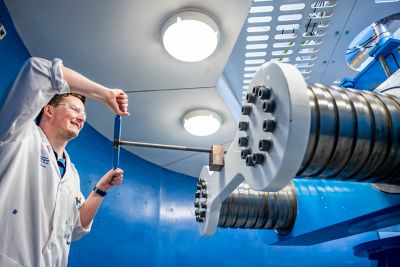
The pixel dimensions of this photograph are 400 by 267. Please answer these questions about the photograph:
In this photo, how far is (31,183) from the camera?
80 cm

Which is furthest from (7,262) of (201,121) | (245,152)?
(201,121)

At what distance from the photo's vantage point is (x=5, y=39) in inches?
37.3

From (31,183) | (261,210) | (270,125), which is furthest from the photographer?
(261,210)

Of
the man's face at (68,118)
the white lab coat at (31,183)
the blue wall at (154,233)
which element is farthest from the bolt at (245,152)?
the blue wall at (154,233)

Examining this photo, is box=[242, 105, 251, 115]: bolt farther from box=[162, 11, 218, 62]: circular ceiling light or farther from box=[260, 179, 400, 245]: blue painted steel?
box=[162, 11, 218, 62]: circular ceiling light

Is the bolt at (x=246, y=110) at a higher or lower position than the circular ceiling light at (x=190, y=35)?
lower

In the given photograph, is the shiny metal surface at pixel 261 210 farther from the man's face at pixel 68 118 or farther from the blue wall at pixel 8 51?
the blue wall at pixel 8 51

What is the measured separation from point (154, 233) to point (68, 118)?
915mm

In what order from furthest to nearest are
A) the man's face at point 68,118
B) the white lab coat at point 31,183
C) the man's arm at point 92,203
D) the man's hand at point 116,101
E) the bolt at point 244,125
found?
the man's arm at point 92,203
the man's face at point 68,118
the man's hand at point 116,101
the white lab coat at point 31,183
the bolt at point 244,125

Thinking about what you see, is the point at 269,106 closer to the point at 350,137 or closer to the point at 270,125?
the point at 270,125

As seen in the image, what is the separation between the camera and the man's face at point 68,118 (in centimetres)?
97

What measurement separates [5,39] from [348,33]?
1.09 metres

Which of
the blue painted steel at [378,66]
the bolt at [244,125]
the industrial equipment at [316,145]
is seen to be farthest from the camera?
the blue painted steel at [378,66]

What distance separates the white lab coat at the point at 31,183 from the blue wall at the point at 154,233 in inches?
16.5
